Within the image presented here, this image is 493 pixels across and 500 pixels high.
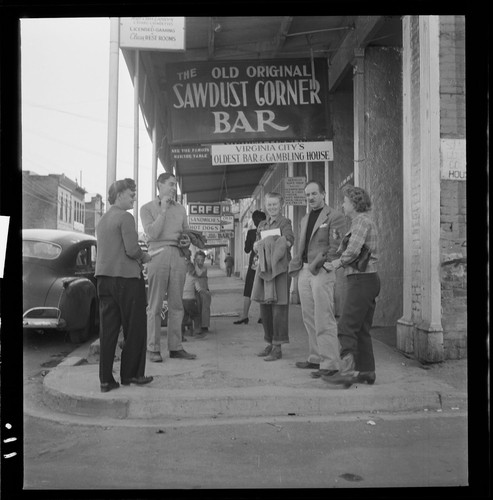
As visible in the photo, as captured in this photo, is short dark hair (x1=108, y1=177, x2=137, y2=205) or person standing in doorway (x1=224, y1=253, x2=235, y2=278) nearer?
short dark hair (x1=108, y1=177, x2=137, y2=205)

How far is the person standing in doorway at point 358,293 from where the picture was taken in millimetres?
4664

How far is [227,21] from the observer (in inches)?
212

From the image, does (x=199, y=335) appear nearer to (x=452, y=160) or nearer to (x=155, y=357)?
(x=155, y=357)

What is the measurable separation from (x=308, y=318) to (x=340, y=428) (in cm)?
124

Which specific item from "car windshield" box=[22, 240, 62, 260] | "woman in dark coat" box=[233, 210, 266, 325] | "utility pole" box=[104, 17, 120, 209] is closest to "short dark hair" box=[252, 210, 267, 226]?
"woman in dark coat" box=[233, 210, 266, 325]

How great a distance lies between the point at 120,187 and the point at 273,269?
173cm

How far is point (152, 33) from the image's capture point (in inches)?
165

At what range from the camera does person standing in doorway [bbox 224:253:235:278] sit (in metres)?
5.77

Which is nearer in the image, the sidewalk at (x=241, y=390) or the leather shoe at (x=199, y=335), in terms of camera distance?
the sidewalk at (x=241, y=390)

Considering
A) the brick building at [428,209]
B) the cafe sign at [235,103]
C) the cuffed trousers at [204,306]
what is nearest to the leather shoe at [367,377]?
the brick building at [428,209]

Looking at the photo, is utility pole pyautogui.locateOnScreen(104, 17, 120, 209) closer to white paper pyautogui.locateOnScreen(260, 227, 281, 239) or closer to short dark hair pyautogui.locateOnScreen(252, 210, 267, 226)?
white paper pyautogui.locateOnScreen(260, 227, 281, 239)

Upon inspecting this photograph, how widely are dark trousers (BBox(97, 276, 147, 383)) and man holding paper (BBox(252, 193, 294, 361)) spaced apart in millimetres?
1282

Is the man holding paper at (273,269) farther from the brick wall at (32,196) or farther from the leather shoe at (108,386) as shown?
the brick wall at (32,196)

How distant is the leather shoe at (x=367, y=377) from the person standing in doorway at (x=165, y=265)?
1500mm
